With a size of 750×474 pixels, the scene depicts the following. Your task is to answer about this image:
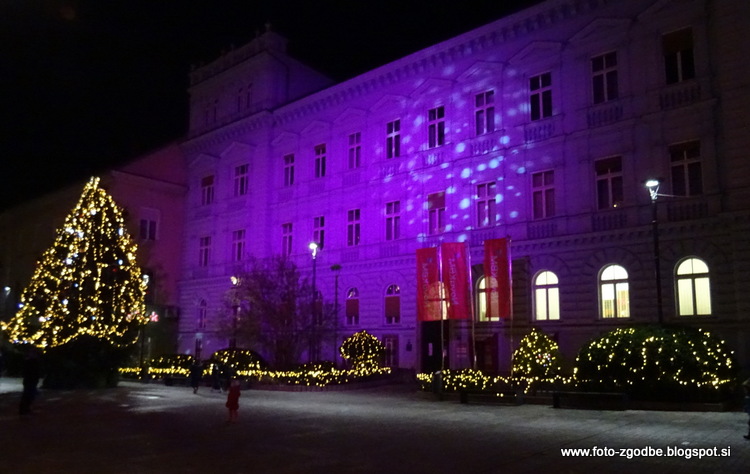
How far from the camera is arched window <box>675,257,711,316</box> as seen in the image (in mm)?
24312

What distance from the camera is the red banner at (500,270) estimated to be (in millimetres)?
27672

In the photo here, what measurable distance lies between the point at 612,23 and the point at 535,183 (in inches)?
296

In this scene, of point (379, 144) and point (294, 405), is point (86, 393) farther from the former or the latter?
point (379, 144)

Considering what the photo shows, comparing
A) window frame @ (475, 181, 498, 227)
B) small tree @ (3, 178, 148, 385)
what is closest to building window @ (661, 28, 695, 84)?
window frame @ (475, 181, 498, 227)

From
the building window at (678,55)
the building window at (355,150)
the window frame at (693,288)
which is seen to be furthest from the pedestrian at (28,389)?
the building window at (678,55)

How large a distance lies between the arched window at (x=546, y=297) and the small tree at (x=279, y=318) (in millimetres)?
10677

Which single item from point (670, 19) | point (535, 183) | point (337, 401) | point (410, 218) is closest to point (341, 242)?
point (410, 218)

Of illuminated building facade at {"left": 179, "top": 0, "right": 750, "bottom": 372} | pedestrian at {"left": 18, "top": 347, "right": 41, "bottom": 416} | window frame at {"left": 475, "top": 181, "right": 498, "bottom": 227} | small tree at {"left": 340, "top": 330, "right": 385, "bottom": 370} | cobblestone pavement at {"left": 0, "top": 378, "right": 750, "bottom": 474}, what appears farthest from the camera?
small tree at {"left": 340, "top": 330, "right": 385, "bottom": 370}

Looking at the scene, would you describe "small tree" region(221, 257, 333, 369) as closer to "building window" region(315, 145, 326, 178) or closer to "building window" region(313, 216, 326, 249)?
"building window" region(313, 216, 326, 249)

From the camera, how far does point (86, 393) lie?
2672 cm

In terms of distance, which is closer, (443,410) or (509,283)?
(443,410)

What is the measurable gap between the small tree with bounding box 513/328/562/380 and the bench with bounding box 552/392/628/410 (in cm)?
384

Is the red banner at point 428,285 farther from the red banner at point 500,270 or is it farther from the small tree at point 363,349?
the small tree at point 363,349

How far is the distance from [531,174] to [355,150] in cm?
1187
